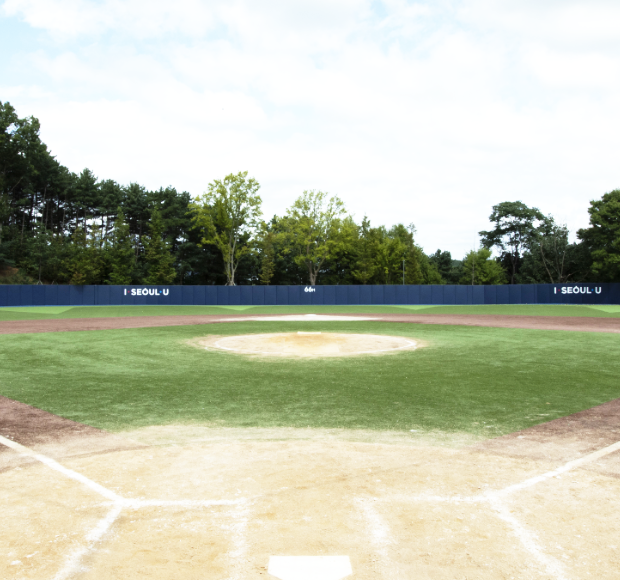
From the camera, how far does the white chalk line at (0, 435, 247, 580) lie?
3.27 metres

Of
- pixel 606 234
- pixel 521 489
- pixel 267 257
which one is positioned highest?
pixel 606 234

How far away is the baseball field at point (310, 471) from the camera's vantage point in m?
3.39

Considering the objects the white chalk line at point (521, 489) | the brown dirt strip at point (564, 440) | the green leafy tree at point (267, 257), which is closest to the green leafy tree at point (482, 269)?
the green leafy tree at point (267, 257)

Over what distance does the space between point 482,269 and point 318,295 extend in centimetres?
4175

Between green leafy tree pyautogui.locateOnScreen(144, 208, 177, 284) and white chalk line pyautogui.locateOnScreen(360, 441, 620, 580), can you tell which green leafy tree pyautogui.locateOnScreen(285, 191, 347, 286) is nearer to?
green leafy tree pyautogui.locateOnScreen(144, 208, 177, 284)

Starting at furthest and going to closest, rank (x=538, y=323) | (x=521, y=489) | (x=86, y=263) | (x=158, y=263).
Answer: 1. (x=158, y=263)
2. (x=86, y=263)
3. (x=538, y=323)
4. (x=521, y=489)

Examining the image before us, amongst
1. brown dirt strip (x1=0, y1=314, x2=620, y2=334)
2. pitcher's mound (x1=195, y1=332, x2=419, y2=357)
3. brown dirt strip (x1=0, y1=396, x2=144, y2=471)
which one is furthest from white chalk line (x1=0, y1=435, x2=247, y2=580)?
brown dirt strip (x1=0, y1=314, x2=620, y2=334)

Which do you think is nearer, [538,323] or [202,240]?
[538,323]

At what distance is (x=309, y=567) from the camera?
3.24m

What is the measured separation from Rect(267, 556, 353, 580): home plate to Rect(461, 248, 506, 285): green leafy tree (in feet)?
264

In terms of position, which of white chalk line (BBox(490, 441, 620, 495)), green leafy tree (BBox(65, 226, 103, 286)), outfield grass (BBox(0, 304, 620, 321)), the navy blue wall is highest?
green leafy tree (BBox(65, 226, 103, 286))

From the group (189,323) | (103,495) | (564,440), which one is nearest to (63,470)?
(103,495)

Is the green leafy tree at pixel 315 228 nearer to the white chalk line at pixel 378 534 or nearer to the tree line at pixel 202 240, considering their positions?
the tree line at pixel 202 240

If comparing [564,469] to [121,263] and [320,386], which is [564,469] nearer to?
[320,386]
